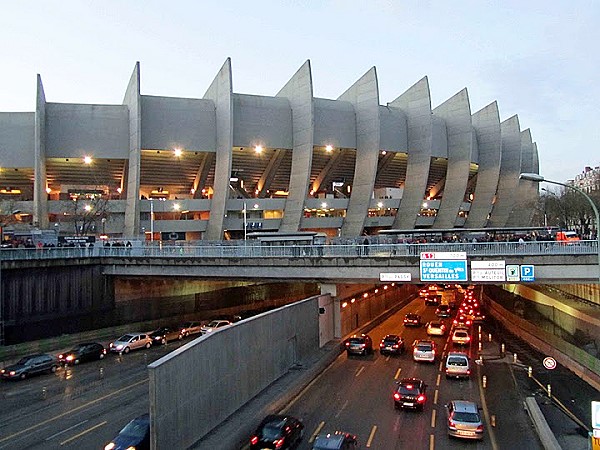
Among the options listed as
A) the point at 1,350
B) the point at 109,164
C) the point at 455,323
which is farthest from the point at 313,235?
the point at 109,164

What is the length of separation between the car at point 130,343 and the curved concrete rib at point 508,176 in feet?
260

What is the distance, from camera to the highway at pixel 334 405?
1706 cm

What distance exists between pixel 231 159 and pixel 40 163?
2146 cm

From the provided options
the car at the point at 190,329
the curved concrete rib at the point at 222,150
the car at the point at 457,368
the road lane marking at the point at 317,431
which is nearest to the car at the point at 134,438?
the road lane marking at the point at 317,431

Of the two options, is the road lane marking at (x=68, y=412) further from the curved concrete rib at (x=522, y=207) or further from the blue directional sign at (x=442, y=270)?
the curved concrete rib at (x=522, y=207)

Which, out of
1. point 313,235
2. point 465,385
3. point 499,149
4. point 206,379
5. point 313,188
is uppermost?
point 499,149

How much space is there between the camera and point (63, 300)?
35.9 metres

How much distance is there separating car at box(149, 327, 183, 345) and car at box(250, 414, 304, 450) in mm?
20384

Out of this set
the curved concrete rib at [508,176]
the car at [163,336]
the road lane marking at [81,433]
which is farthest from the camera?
the curved concrete rib at [508,176]

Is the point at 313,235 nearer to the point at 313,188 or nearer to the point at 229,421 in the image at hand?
the point at 229,421

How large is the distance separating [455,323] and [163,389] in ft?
112

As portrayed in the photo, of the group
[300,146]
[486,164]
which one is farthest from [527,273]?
[486,164]

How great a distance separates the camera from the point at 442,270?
91.0 ft

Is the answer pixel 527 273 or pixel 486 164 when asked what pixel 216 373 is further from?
pixel 486 164
